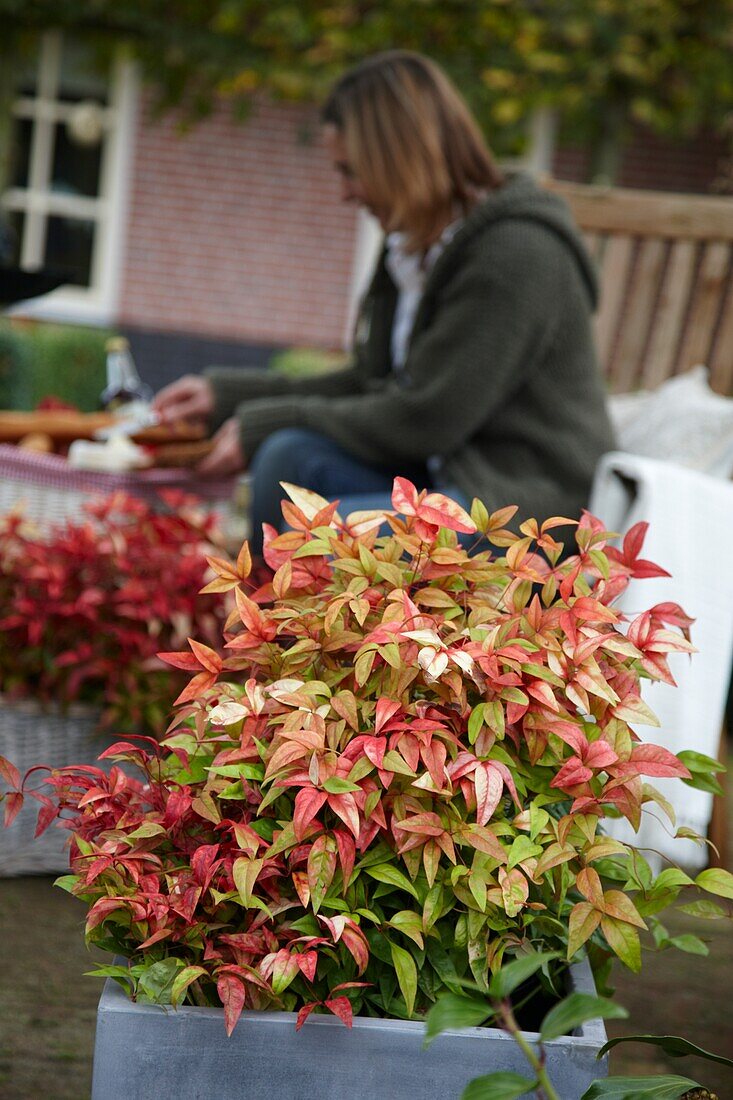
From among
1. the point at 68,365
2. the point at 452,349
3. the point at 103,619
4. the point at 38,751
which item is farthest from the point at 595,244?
the point at 68,365

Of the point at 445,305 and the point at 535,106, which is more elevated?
the point at 535,106

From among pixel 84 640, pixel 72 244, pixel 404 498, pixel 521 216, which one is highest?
pixel 521 216

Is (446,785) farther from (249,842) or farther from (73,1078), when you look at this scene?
(73,1078)

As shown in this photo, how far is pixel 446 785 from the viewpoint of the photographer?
2.80 ft

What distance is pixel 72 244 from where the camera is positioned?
792 cm

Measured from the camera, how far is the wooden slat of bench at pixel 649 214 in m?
2.71

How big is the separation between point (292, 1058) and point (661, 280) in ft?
7.72

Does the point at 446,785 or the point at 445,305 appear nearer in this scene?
the point at 446,785

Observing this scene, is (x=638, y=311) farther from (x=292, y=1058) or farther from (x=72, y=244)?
(x=72, y=244)

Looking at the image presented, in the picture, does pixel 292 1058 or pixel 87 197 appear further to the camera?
pixel 87 197

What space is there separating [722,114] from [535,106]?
122cm

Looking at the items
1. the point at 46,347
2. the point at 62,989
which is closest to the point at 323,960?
the point at 62,989

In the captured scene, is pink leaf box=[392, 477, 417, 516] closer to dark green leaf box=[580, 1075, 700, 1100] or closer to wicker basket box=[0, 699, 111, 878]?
dark green leaf box=[580, 1075, 700, 1100]

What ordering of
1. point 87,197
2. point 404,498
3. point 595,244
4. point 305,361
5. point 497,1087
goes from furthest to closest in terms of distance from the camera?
point 87,197, point 305,361, point 595,244, point 404,498, point 497,1087
